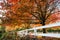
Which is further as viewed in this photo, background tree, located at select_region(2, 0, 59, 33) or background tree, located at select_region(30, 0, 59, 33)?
background tree, located at select_region(30, 0, 59, 33)

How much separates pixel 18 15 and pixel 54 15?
2.30 meters

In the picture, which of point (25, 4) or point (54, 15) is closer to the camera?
point (25, 4)

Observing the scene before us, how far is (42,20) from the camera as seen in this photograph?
12.1 meters

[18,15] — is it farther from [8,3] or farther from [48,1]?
[48,1]

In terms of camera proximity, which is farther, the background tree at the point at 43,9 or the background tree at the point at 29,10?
the background tree at the point at 43,9

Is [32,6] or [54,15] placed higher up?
[32,6]

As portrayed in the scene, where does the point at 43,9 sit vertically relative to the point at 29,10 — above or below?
below

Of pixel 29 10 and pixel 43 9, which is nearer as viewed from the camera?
pixel 29 10

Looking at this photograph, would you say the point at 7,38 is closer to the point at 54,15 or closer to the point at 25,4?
the point at 25,4

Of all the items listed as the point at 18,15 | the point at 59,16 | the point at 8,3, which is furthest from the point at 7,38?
the point at 59,16

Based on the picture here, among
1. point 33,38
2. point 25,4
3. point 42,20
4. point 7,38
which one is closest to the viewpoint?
point 33,38

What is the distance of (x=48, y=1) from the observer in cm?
1162

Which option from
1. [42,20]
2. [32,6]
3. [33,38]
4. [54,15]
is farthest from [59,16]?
[33,38]

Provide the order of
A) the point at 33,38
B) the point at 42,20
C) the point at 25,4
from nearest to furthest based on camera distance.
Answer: the point at 33,38 < the point at 25,4 < the point at 42,20
